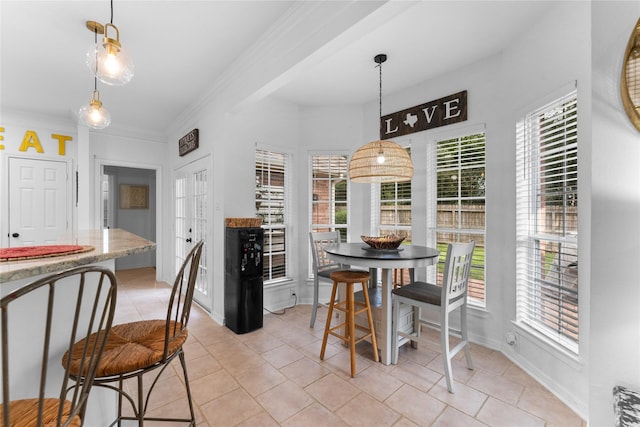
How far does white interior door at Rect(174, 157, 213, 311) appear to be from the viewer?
145 inches

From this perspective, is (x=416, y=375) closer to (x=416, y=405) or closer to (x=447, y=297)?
(x=416, y=405)

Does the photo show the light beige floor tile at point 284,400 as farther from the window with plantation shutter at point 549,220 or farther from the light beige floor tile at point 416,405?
the window with plantation shutter at point 549,220

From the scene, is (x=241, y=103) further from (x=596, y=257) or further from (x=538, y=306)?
(x=538, y=306)

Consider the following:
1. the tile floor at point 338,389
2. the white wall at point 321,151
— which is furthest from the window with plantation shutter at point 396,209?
the tile floor at point 338,389

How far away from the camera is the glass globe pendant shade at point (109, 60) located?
1577 mm

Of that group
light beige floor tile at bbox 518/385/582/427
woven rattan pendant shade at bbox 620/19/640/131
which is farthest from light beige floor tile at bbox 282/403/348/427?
woven rattan pendant shade at bbox 620/19/640/131

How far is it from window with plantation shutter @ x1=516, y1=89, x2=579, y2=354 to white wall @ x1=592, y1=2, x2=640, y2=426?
1063 millimetres

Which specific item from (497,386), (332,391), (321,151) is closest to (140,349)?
(332,391)

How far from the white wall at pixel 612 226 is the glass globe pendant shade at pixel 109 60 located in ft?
7.35

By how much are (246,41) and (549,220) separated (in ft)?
9.34

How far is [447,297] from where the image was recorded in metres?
2.05

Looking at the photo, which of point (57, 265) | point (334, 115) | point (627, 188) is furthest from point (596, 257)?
point (334, 115)

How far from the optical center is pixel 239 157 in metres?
3.27

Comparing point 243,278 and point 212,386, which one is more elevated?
point 243,278
